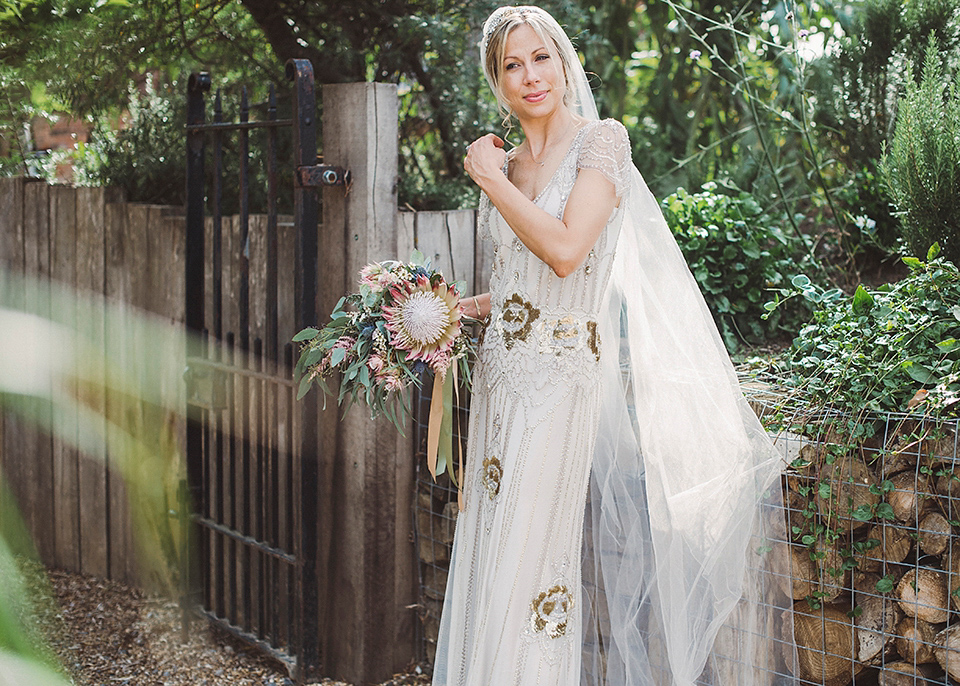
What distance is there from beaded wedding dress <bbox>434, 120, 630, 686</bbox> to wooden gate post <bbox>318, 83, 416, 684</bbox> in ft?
2.93

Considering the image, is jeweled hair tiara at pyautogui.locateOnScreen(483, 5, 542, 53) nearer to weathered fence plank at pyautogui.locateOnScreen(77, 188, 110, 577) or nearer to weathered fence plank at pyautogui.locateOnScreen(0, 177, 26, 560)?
weathered fence plank at pyautogui.locateOnScreen(77, 188, 110, 577)

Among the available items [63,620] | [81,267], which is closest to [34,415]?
[81,267]

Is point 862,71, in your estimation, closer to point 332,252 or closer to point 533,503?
point 332,252

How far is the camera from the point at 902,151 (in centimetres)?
300

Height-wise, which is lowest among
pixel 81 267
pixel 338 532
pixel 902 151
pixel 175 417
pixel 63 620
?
pixel 63 620

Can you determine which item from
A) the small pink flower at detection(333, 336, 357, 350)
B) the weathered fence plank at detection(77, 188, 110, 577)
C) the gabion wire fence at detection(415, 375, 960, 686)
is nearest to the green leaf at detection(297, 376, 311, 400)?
the small pink flower at detection(333, 336, 357, 350)

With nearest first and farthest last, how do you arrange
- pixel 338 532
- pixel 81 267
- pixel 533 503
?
1. pixel 533 503
2. pixel 338 532
3. pixel 81 267

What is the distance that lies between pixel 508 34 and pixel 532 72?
0.40ft

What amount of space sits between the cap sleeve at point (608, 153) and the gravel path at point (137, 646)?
2.11 m

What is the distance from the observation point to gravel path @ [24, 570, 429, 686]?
3.36 meters

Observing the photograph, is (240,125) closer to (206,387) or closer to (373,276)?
(206,387)

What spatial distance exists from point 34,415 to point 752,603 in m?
3.58

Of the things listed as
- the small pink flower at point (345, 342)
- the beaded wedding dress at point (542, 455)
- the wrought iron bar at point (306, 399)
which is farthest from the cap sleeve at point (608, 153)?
the wrought iron bar at point (306, 399)

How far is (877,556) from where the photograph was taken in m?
2.40
